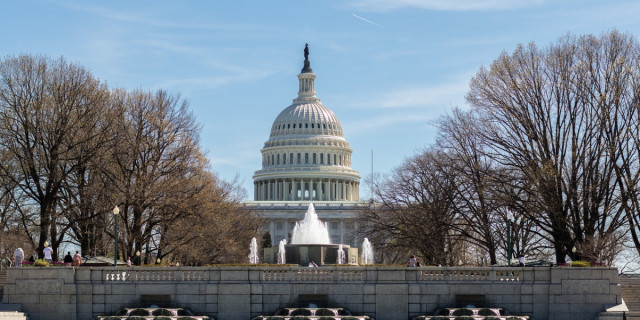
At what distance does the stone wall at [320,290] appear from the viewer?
52.8 metres

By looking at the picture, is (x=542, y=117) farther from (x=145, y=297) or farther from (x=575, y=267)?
(x=145, y=297)

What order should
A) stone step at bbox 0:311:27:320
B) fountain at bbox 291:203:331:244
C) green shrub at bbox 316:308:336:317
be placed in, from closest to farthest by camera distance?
stone step at bbox 0:311:27:320 → green shrub at bbox 316:308:336:317 → fountain at bbox 291:203:331:244

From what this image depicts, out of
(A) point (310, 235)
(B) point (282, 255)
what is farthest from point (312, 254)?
(A) point (310, 235)

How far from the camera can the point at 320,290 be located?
52.9 m

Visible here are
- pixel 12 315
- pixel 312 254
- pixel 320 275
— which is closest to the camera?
pixel 12 315

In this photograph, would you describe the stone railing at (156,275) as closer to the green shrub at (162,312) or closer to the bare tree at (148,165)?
the green shrub at (162,312)

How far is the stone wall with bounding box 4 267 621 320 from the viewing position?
5275cm

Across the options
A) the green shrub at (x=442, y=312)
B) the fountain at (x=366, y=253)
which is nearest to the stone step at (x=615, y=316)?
the green shrub at (x=442, y=312)

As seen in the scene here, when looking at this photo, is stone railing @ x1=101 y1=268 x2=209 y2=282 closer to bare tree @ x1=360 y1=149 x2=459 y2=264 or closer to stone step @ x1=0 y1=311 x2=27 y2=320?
stone step @ x1=0 y1=311 x2=27 y2=320

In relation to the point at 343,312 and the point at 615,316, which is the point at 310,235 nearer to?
the point at 343,312

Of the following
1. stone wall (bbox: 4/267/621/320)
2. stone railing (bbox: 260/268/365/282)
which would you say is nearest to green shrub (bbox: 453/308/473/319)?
stone wall (bbox: 4/267/621/320)

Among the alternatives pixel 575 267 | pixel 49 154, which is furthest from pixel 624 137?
pixel 49 154

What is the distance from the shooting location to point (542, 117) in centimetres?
6819

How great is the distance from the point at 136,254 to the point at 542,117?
27654 millimetres
